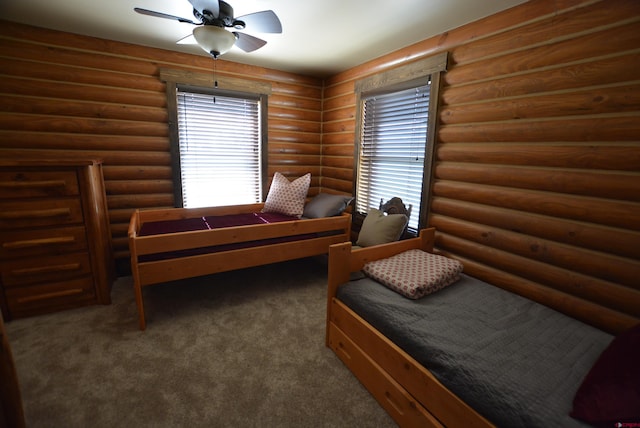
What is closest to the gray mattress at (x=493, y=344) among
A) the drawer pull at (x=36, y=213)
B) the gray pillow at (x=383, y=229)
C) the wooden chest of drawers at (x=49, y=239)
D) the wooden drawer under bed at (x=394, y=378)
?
the wooden drawer under bed at (x=394, y=378)

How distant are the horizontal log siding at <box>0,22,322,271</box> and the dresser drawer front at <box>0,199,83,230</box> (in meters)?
0.71

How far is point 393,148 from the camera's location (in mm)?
2943

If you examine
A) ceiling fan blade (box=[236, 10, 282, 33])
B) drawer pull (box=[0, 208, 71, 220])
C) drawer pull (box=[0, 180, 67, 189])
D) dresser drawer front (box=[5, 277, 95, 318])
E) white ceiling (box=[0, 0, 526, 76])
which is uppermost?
white ceiling (box=[0, 0, 526, 76])

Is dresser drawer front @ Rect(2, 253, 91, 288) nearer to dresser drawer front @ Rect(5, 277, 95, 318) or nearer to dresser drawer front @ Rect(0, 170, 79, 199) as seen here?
dresser drawer front @ Rect(5, 277, 95, 318)

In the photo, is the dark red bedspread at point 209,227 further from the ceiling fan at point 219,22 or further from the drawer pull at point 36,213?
the ceiling fan at point 219,22

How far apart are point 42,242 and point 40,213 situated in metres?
0.23

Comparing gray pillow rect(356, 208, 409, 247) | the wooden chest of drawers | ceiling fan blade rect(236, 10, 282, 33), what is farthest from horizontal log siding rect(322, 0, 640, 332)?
the wooden chest of drawers

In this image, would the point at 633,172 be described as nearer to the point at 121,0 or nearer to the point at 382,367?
the point at 382,367

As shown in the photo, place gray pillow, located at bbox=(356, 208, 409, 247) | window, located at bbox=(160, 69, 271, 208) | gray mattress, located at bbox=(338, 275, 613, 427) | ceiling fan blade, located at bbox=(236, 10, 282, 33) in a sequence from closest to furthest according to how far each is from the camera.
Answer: gray mattress, located at bbox=(338, 275, 613, 427), ceiling fan blade, located at bbox=(236, 10, 282, 33), gray pillow, located at bbox=(356, 208, 409, 247), window, located at bbox=(160, 69, 271, 208)

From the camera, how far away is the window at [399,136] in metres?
2.51

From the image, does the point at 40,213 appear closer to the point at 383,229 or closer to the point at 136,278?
the point at 136,278

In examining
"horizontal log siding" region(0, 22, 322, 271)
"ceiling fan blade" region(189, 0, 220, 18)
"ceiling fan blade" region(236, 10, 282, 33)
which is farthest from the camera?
"horizontal log siding" region(0, 22, 322, 271)

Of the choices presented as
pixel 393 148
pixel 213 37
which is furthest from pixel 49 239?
pixel 393 148

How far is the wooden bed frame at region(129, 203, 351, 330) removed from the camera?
215 cm
